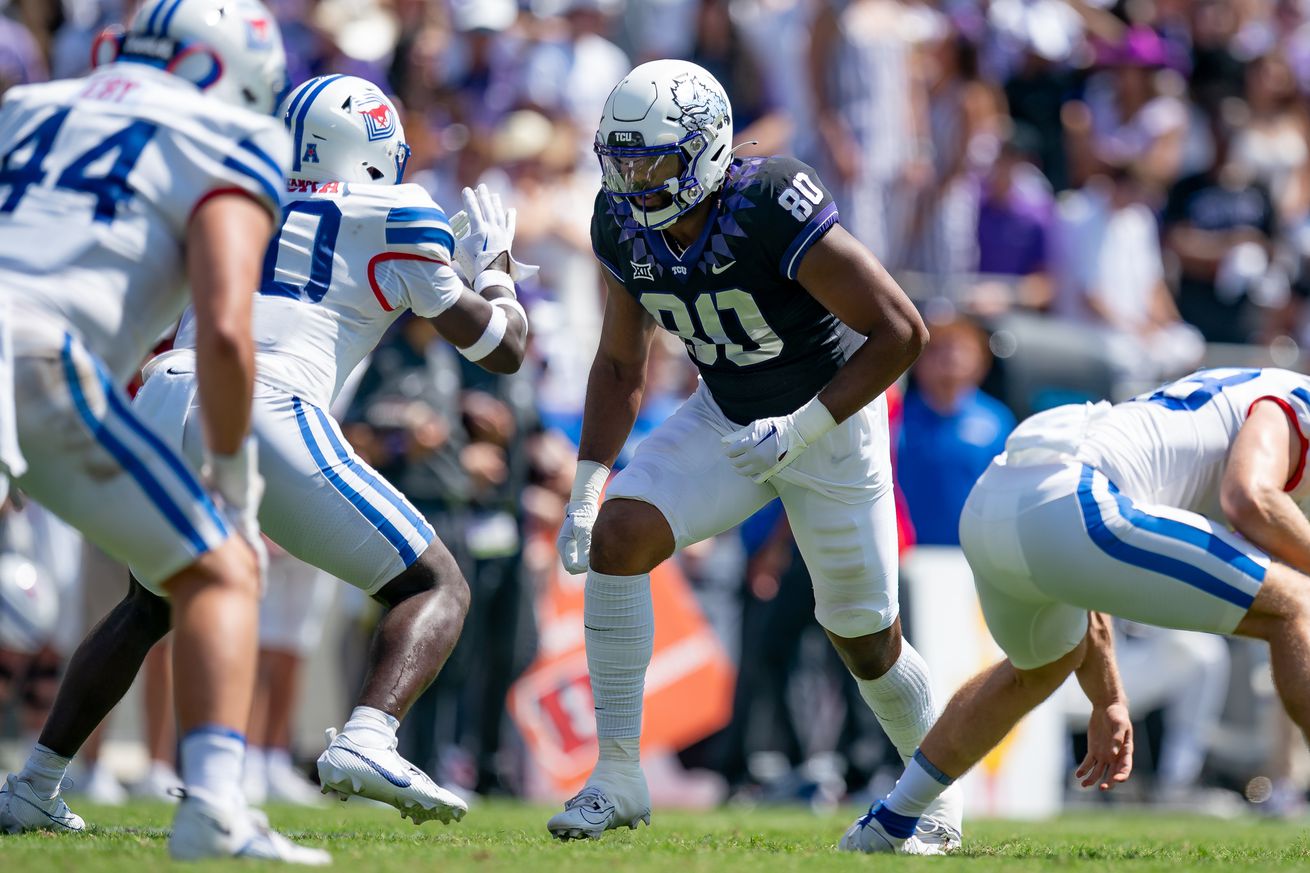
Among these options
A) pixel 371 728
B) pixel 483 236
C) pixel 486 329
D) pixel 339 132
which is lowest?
pixel 371 728

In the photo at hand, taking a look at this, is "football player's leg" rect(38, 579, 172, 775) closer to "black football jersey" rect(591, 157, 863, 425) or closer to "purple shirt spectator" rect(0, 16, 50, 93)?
"black football jersey" rect(591, 157, 863, 425)

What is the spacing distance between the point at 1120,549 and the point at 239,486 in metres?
2.33

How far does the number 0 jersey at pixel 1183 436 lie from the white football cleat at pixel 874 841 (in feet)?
3.92

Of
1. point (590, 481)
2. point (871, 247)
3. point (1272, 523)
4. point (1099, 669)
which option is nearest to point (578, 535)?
point (590, 481)

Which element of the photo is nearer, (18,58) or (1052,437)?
(1052,437)

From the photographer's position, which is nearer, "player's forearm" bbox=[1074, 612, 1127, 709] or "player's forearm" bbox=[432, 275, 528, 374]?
"player's forearm" bbox=[1074, 612, 1127, 709]

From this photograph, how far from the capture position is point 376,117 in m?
5.47

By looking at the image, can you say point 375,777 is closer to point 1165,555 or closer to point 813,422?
point 813,422

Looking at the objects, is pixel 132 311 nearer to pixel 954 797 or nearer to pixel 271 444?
pixel 271 444

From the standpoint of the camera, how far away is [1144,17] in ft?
45.7

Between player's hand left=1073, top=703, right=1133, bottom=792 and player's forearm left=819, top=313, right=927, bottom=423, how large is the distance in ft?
3.85

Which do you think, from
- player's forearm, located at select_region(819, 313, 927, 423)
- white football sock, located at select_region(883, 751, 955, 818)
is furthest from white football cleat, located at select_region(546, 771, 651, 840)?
player's forearm, located at select_region(819, 313, 927, 423)

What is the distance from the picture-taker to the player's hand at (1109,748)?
5.11 m

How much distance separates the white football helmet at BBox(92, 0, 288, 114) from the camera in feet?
13.6
